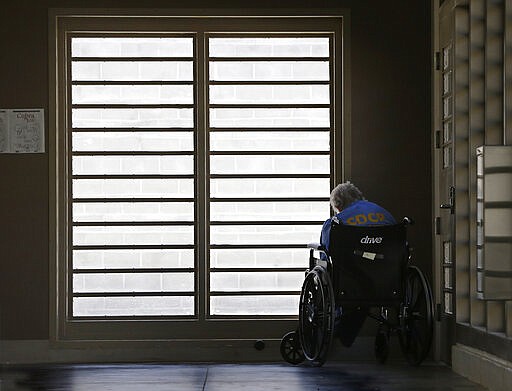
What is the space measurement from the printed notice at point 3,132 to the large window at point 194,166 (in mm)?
382

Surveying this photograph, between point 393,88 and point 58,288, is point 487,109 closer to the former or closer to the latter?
point 393,88

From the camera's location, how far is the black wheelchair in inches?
255

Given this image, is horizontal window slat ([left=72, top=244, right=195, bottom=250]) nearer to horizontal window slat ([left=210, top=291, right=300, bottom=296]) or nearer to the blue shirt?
horizontal window slat ([left=210, top=291, right=300, bottom=296])

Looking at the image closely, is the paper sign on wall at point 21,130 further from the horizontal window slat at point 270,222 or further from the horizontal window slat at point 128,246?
the horizontal window slat at point 270,222

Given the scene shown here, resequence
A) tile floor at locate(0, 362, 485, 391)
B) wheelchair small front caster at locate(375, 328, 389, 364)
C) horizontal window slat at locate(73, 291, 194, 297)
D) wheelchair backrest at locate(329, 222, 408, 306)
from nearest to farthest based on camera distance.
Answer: tile floor at locate(0, 362, 485, 391)
wheelchair backrest at locate(329, 222, 408, 306)
wheelchair small front caster at locate(375, 328, 389, 364)
horizontal window slat at locate(73, 291, 194, 297)

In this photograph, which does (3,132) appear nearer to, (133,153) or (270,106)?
(133,153)

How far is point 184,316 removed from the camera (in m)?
7.37

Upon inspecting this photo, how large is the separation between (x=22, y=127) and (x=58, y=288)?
1.03 meters

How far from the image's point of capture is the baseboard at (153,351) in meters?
7.27

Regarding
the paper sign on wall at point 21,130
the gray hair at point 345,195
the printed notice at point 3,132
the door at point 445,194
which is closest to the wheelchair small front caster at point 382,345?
the door at point 445,194

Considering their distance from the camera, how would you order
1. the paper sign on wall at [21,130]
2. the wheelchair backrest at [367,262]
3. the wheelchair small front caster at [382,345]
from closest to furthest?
the wheelchair backrest at [367,262] → the wheelchair small front caster at [382,345] → the paper sign on wall at [21,130]

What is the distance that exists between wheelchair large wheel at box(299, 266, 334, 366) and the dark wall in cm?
96

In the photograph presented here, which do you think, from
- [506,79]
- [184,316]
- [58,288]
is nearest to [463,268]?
[506,79]

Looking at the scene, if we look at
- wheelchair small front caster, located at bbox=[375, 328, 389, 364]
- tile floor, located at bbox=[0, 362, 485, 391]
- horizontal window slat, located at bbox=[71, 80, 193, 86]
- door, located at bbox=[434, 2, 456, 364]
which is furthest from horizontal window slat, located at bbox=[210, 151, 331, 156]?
tile floor, located at bbox=[0, 362, 485, 391]
